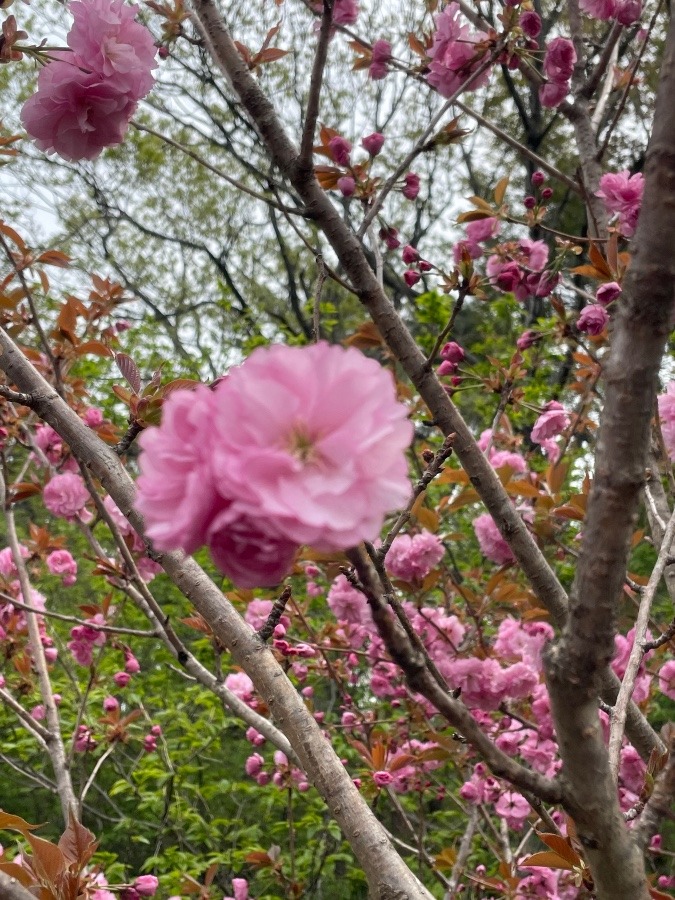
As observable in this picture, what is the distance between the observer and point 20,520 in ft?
29.0

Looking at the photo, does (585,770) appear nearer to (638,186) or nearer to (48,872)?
(48,872)

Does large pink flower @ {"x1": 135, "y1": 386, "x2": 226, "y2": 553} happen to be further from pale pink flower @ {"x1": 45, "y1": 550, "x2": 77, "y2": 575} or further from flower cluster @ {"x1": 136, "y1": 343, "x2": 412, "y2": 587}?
pale pink flower @ {"x1": 45, "y1": 550, "x2": 77, "y2": 575}

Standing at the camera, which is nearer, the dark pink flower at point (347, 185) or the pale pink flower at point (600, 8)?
the dark pink flower at point (347, 185)

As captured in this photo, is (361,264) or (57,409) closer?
(57,409)

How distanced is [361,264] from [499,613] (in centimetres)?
196

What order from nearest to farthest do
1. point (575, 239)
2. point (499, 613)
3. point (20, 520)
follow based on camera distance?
point (575, 239), point (499, 613), point (20, 520)

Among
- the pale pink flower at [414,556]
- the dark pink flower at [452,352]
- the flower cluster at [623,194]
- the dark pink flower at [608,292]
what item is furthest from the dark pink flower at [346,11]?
the pale pink flower at [414,556]

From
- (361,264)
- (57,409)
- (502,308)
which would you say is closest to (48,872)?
(57,409)

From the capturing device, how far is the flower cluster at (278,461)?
52cm

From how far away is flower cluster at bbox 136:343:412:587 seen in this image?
516mm

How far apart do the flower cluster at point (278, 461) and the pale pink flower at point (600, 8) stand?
2.36 meters

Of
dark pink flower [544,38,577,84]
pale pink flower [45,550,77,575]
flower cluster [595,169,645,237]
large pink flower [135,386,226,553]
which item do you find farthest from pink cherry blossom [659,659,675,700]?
pale pink flower [45,550,77,575]

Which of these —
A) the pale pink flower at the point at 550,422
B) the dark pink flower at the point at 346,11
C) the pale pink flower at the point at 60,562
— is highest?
the dark pink flower at the point at 346,11

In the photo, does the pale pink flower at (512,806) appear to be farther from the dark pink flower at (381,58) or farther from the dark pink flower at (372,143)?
the dark pink flower at (381,58)
